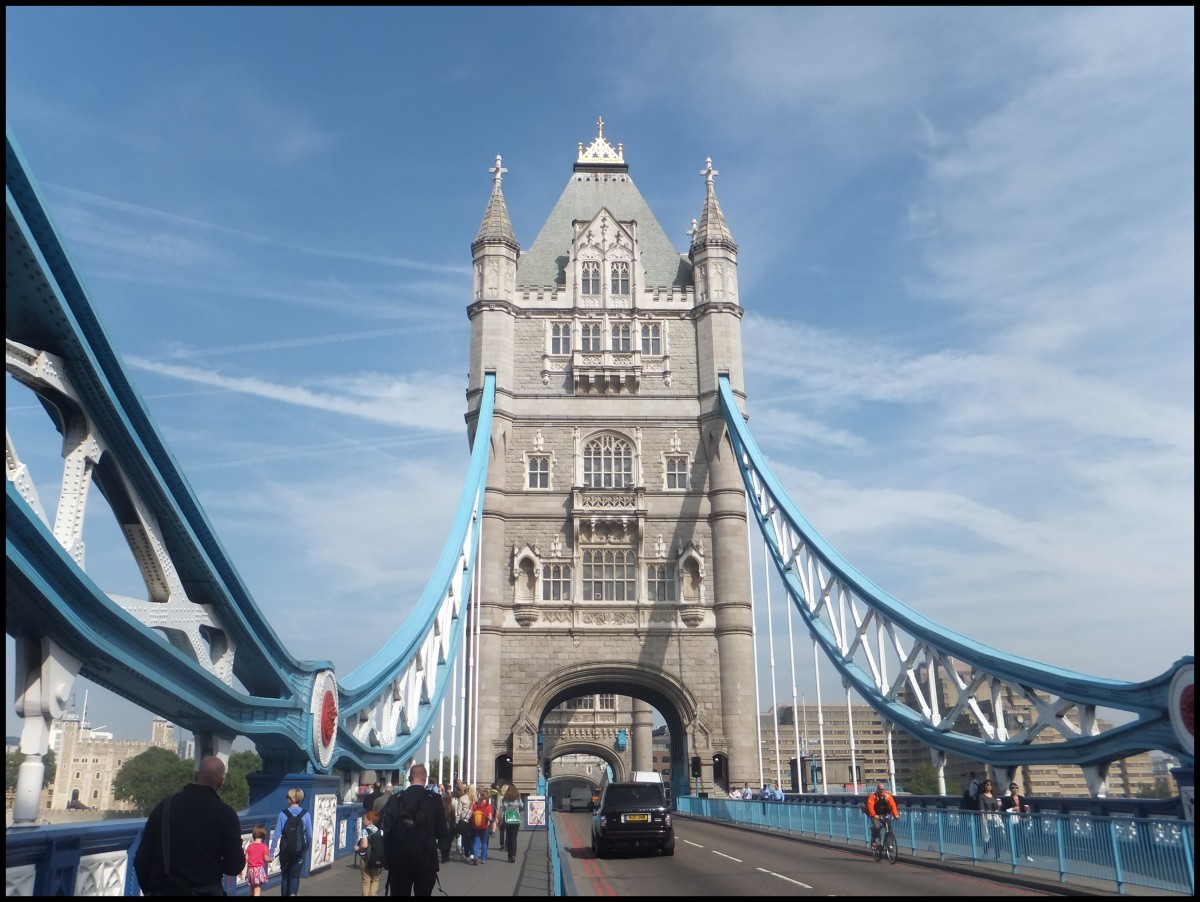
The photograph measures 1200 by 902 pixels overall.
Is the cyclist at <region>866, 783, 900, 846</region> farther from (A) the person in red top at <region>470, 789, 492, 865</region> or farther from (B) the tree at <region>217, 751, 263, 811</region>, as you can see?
(B) the tree at <region>217, 751, 263, 811</region>

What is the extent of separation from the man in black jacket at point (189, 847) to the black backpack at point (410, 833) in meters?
2.16

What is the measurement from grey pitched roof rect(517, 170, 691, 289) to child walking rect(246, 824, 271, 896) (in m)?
30.5

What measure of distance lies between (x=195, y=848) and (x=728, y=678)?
29.4 m

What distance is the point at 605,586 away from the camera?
35656 millimetres

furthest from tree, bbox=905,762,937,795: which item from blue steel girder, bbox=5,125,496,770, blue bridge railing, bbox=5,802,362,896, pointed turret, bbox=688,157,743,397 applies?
blue bridge railing, bbox=5,802,362,896

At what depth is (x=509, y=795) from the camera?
20.2 m

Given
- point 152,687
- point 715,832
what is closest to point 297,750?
point 152,687

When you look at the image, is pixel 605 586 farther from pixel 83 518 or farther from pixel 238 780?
pixel 238 780

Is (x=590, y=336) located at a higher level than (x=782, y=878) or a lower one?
higher

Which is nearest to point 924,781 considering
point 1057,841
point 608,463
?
point 608,463

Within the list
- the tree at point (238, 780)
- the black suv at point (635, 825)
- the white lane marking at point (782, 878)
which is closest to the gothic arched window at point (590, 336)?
the black suv at point (635, 825)

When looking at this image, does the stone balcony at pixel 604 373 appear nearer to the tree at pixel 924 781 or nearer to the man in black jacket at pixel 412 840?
the man in black jacket at pixel 412 840

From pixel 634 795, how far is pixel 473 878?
4688 millimetres

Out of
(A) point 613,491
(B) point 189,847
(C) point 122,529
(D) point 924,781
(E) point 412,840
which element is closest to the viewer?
(B) point 189,847
